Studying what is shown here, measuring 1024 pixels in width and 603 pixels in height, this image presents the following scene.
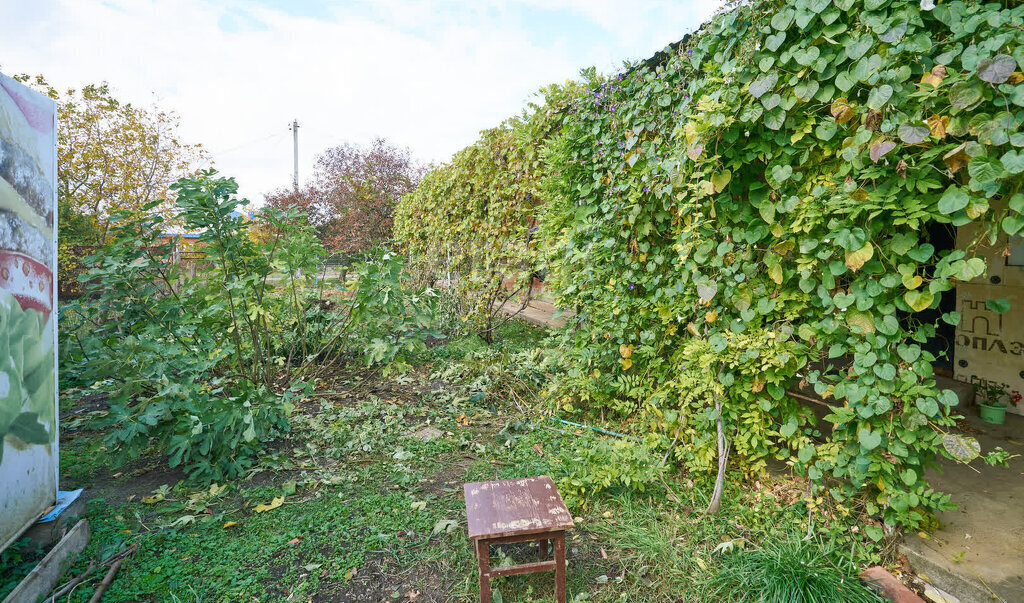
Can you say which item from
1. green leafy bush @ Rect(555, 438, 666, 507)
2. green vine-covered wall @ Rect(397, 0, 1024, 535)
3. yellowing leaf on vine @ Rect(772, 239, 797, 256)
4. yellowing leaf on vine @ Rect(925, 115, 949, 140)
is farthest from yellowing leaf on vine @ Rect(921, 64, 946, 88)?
green leafy bush @ Rect(555, 438, 666, 507)

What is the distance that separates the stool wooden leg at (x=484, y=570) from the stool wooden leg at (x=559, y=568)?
0.28 meters

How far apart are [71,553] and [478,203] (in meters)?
4.70

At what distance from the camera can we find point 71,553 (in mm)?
2102

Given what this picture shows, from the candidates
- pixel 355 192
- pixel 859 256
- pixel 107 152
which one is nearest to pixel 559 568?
pixel 859 256

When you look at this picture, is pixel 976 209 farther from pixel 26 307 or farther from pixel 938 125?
pixel 26 307

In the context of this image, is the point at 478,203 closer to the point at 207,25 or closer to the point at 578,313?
the point at 578,313

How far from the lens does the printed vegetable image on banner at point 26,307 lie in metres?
1.93

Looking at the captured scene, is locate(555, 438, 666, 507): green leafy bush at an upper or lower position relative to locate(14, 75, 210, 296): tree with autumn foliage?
lower

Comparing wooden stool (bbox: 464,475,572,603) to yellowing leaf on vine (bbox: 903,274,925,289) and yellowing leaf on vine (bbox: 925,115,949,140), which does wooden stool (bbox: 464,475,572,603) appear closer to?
yellowing leaf on vine (bbox: 903,274,925,289)

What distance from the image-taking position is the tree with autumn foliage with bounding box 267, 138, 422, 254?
12.1 meters

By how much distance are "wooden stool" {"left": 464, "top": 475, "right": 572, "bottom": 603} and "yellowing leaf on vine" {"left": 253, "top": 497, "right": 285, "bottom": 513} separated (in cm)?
129

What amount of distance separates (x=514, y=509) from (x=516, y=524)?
0.37ft

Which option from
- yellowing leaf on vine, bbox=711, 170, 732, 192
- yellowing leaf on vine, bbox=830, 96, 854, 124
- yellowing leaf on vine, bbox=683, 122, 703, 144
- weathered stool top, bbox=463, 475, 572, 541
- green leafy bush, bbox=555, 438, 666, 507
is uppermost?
yellowing leaf on vine, bbox=683, 122, 703, 144

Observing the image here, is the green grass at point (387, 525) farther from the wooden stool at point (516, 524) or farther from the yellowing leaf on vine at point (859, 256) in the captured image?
the yellowing leaf on vine at point (859, 256)
